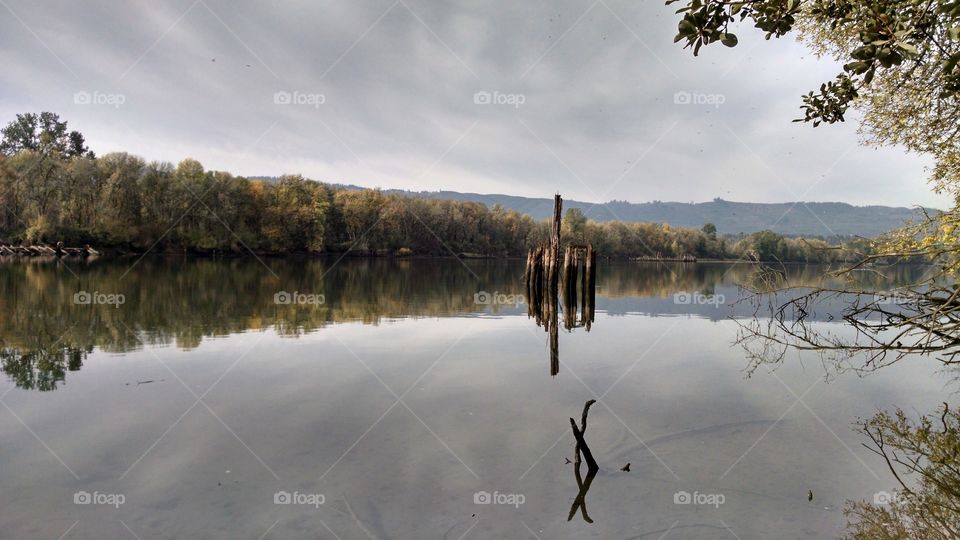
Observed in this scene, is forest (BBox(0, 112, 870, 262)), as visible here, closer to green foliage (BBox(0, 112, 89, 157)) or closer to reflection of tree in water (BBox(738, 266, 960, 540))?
green foliage (BBox(0, 112, 89, 157))

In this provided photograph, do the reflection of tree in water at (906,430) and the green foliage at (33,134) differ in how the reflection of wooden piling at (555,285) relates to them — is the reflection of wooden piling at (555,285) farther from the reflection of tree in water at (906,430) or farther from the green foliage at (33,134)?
the green foliage at (33,134)

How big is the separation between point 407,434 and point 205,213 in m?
70.2

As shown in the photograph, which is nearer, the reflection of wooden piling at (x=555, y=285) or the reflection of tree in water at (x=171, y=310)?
the reflection of tree in water at (x=171, y=310)

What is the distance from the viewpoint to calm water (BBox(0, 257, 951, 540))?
550 cm

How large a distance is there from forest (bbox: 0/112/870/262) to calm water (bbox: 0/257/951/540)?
1882 inches

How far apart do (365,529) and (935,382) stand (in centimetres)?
1296

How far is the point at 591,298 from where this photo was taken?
84.4 feet

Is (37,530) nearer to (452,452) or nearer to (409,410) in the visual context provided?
(452,452)

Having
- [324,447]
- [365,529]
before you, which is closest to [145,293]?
[324,447]

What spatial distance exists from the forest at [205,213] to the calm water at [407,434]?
4780cm

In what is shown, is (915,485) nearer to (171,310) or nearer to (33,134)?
(171,310)

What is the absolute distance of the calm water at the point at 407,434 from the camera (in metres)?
5.50

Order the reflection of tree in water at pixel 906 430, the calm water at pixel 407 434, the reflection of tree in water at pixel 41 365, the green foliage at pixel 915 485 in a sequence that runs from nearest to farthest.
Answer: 1. the reflection of tree in water at pixel 906 430
2. the green foliage at pixel 915 485
3. the calm water at pixel 407 434
4. the reflection of tree in water at pixel 41 365

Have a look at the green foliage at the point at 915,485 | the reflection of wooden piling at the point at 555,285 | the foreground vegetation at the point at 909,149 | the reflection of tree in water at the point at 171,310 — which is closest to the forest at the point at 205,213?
the reflection of wooden piling at the point at 555,285
